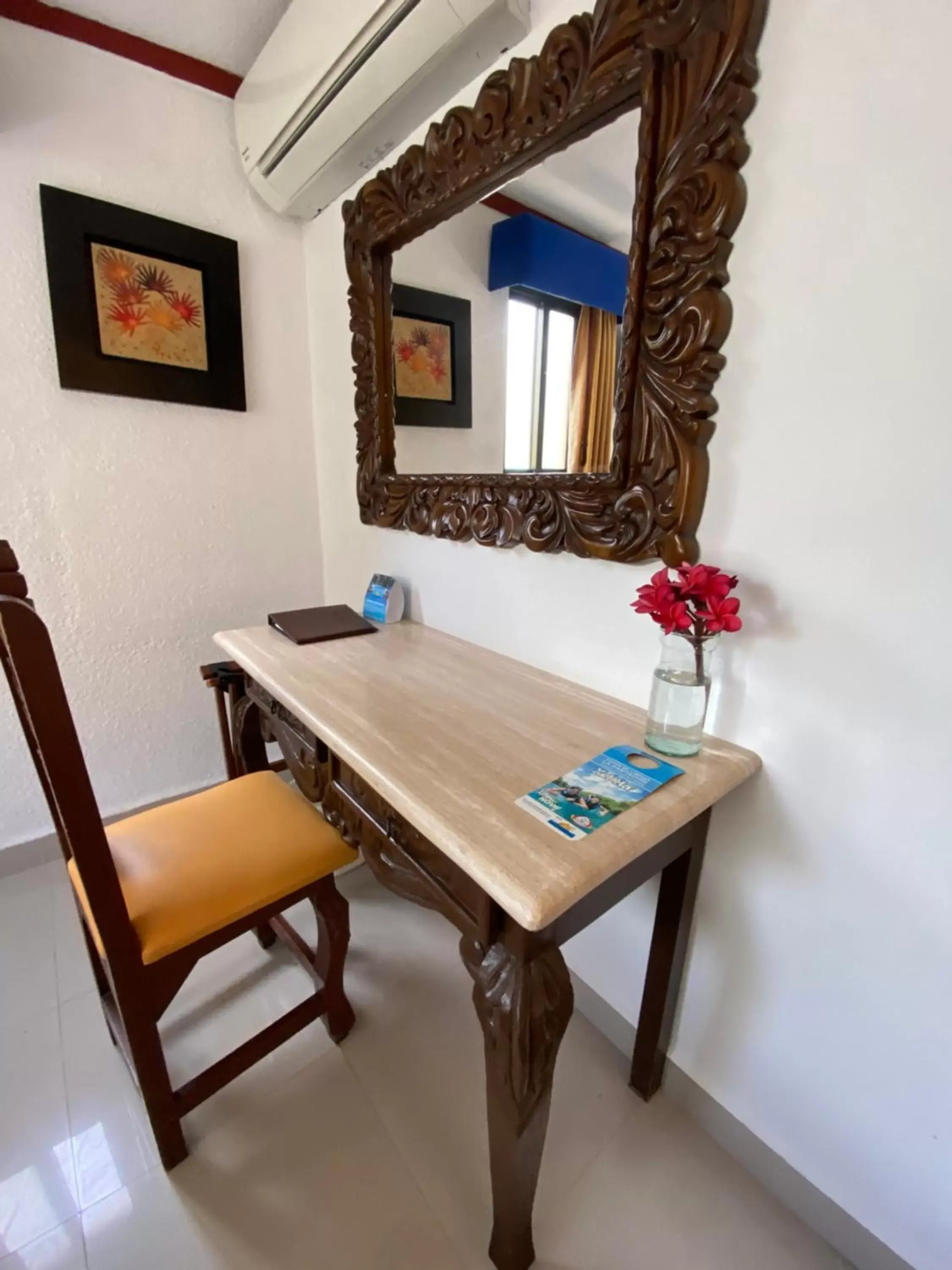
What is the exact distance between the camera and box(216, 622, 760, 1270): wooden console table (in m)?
0.64

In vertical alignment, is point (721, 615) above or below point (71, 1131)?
above

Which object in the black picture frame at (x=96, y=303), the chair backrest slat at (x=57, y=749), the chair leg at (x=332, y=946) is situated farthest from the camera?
the black picture frame at (x=96, y=303)

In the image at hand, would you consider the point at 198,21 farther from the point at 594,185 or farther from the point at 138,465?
the point at 594,185

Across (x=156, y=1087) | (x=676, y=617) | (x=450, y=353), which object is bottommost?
(x=156, y=1087)

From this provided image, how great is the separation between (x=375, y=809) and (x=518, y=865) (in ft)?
1.23

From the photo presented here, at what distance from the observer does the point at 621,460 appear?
0.90 metres

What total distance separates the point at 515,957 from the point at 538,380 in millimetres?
1037

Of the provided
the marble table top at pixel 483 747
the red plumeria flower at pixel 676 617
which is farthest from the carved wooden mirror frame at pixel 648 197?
the marble table top at pixel 483 747

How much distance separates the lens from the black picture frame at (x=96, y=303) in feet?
4.46

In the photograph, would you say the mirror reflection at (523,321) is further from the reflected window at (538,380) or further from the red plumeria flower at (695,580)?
the red plumeria flower at (695,580)

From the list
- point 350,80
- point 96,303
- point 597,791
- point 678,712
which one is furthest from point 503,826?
point 96,303

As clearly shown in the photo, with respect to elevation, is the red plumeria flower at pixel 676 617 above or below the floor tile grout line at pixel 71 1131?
above

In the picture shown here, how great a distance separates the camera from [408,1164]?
3.21ft

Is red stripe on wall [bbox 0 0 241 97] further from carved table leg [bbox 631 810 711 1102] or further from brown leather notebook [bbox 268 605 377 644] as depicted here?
carved table leg [bbox 631 810 711 1102]
